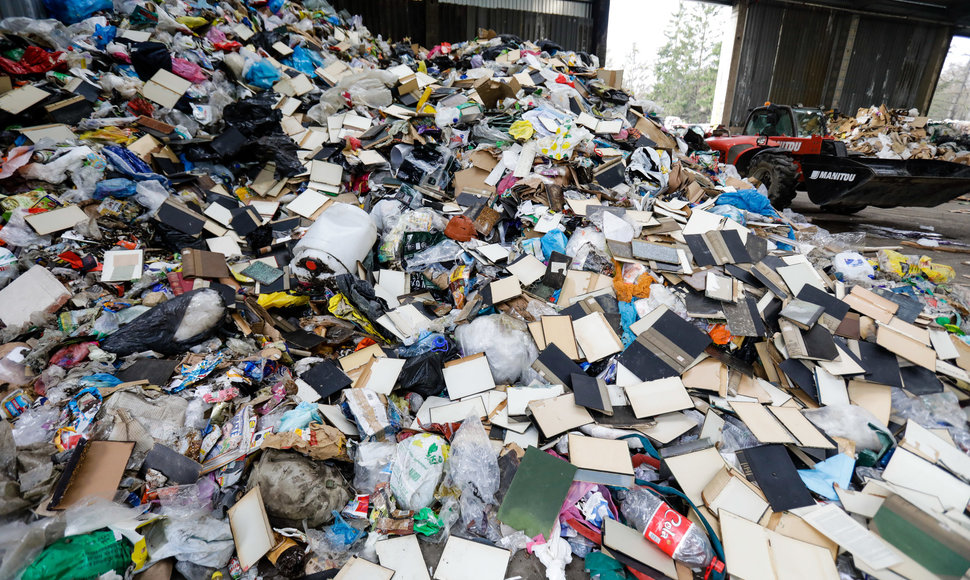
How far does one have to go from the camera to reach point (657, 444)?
6.86ft

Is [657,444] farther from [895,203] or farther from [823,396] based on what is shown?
[895,203]

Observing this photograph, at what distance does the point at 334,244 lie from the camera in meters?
3.05

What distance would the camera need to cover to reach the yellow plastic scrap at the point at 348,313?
113 inches

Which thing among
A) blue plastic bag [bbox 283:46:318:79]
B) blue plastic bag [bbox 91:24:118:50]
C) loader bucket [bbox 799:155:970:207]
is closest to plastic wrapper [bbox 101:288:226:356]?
blue plastic bag [bbox 91:24:118:50]

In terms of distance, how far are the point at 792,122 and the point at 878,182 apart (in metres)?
1.66

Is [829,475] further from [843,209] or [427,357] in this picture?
[843,209]

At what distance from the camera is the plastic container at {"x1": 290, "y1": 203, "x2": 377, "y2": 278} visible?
3010mm

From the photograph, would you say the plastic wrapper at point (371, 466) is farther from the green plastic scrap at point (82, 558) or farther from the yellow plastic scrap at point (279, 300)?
the yellow plastic scrap at point (279, 300)

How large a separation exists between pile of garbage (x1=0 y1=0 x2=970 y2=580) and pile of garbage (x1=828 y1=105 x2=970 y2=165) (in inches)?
333

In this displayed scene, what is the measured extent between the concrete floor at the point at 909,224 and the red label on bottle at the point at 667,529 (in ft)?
13.8

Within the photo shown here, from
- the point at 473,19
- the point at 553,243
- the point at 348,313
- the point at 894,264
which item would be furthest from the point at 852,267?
the point at 473,19

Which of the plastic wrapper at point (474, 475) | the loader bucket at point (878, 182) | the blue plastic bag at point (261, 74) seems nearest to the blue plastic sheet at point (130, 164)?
the blue plastic bag at point (261, 74)

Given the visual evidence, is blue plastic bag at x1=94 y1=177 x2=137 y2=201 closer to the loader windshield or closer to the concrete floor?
the concrete floor

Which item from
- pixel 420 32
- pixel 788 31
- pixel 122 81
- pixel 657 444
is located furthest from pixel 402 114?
pixel 788 31
